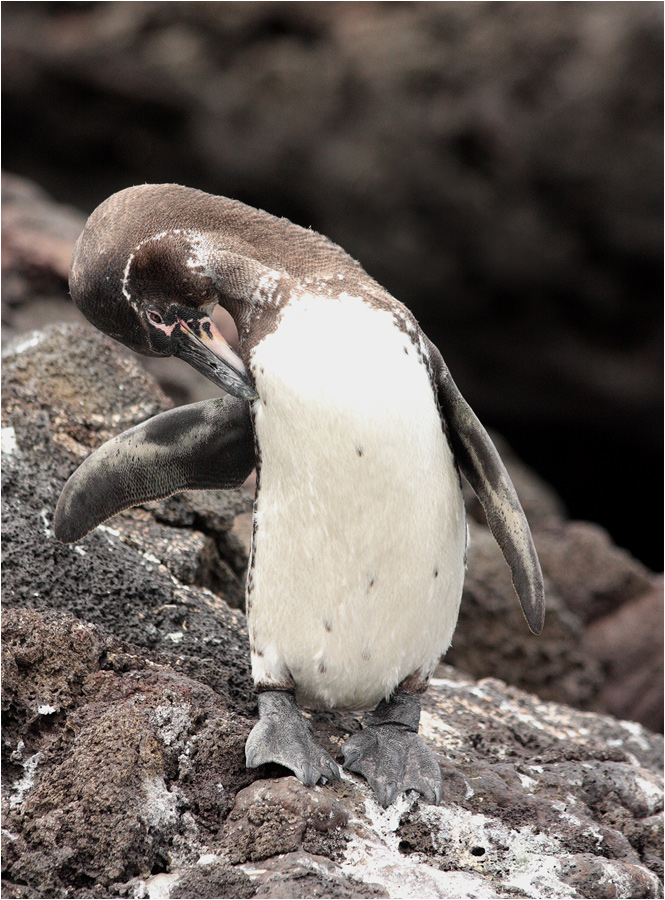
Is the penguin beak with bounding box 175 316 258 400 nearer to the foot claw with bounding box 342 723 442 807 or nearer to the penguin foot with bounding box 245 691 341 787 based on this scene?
the penguin foot with bounding box 245 691 341 787

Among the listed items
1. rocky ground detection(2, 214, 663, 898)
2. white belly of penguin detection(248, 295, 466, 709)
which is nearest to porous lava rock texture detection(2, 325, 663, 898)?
rocky ground detection(2, 214, 663, 898)

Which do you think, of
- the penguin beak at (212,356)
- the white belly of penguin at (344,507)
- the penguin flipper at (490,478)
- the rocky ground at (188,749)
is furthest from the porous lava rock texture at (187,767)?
the penguin beak at (212,356)

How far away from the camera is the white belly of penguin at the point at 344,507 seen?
200cm

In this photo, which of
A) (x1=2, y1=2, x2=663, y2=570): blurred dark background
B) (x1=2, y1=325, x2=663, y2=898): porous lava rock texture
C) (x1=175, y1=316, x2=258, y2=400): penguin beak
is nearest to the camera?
(x1=2, y1=325, x2=663, y2=898): porous lava rock texture

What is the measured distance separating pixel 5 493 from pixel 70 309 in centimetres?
227

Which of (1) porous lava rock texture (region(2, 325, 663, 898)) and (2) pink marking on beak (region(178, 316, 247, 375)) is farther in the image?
(2) pink marking on beak (region(178, 316, 247, 375))

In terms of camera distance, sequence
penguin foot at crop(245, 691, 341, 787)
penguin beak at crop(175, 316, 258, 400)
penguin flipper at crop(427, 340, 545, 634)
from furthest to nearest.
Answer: penguin flipper at crop(427, 340, 545, 634)
penguin beak at crop(175, 316, 258, 400)
penguin foot at crop(245, 691, 341, 787)

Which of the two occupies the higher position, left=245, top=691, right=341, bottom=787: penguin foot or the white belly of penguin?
the white belly of penguin

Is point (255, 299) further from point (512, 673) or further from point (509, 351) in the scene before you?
point (509, 351)

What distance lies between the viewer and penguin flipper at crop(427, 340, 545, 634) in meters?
2.22

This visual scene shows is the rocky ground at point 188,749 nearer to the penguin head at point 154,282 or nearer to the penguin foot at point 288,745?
the penguin foot at point 288,745

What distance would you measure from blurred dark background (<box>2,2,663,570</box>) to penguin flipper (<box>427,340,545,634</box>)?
5841 millimetres

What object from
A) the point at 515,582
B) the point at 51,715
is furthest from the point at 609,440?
the point at 51,715

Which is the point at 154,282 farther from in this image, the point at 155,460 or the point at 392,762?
the point at 392,762
